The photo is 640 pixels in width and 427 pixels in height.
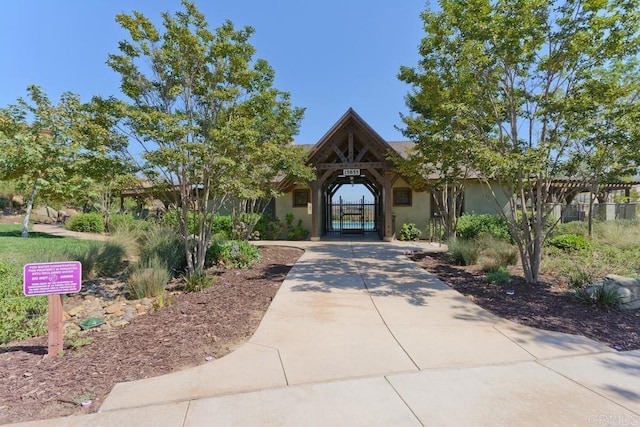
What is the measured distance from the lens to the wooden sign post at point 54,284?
11.8ft

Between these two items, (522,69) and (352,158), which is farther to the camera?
(352,158)

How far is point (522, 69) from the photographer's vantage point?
266 inches

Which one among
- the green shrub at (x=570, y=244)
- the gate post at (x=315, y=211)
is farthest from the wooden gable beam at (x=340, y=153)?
the green shrub at (x=570, y=244)

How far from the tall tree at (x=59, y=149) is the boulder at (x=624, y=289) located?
892 centimetres

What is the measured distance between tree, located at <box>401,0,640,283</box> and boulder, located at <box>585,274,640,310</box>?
133 centimetres

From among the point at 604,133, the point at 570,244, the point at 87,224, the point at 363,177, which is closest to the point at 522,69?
the point at 604,133

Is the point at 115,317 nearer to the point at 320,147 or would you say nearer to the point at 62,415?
the point at 62,415

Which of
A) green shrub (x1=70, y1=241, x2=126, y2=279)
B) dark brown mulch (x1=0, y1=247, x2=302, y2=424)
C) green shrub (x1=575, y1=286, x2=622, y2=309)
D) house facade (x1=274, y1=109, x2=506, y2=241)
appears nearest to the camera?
dark brown mulch (x1=0, y1=247, x2=302, y2=424)

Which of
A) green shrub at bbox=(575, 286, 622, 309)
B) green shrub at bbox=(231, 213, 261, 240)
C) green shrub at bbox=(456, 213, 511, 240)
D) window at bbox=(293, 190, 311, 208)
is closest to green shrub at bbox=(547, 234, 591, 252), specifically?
green shrub at bbox=(456, 213, 511, 240)

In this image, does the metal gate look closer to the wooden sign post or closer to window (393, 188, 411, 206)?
window (393, 188, 411, 206)

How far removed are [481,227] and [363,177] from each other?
8.04 meters

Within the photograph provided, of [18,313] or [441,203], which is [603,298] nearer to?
[441,203]

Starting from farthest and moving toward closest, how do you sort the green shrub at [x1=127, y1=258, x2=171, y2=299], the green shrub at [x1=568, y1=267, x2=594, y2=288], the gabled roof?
the gabled roof → the green shrub at [x1=568, y1=267, x2=594, y2=288] → the green shrub at [x1=127, y1=258, x2=171, y2=299]

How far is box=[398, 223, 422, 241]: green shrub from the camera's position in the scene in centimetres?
1542
